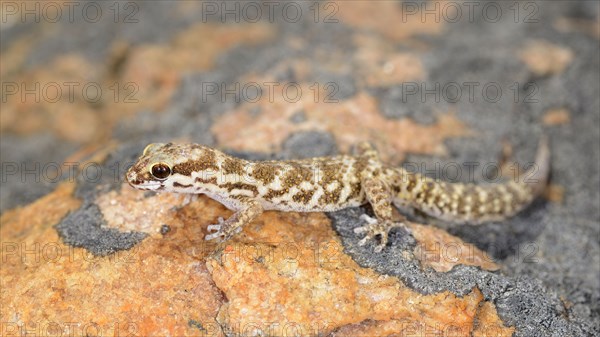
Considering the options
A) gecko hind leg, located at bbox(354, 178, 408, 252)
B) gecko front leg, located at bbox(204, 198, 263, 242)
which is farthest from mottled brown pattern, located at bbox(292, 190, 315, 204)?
gecko hind leg, located at bbox(354, 178, 408, 252)

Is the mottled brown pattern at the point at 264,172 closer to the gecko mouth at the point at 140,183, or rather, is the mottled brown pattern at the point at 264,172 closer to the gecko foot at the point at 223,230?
the gecko foot at the point at 223,230

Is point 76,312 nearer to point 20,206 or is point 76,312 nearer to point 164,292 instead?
point 164,292

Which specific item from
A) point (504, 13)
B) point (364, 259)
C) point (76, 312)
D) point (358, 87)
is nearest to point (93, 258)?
point (76, 312)

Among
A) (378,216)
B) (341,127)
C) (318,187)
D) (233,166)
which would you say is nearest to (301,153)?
(341,127)

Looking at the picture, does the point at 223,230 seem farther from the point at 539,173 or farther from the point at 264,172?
the point at 539,173

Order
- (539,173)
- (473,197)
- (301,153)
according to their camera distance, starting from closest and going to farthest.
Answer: (473,197)
(301,153)
(539,173)

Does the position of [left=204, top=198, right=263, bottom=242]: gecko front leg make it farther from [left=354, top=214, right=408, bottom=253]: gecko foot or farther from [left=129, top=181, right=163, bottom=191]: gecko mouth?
[left=354, top=214, right=408, bottom=253]: gecko foot

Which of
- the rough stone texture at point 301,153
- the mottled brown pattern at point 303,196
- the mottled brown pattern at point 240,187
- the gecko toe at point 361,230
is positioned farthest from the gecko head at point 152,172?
the gecko toe at point 361,230
